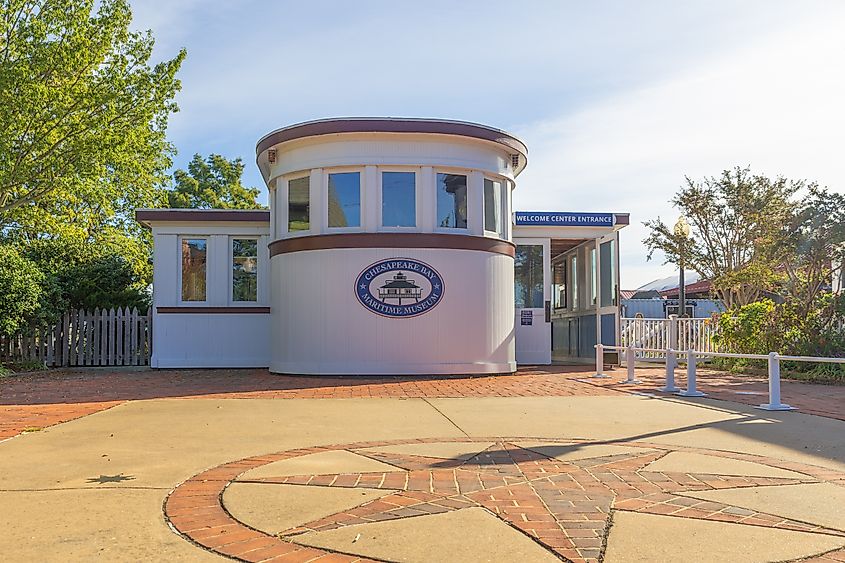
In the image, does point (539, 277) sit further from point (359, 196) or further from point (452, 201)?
point (359, 196)

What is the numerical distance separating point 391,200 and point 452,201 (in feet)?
4.12

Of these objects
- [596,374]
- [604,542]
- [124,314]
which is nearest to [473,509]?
[604,542]

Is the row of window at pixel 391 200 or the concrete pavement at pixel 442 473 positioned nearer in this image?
the concrete pavement at pixel 442 473

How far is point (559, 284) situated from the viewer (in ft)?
73.8

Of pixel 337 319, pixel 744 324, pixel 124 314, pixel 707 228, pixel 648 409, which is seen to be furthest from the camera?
pixel 707 228

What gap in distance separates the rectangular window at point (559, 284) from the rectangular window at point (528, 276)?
3.73 m

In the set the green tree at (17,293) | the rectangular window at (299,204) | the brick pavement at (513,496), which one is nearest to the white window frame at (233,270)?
the rectangular window at (299,204)

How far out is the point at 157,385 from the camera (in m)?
13.2

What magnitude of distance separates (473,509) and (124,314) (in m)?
16.9

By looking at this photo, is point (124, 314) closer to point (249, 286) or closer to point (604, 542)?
point (249, 286)

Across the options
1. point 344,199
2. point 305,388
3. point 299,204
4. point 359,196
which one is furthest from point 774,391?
point 299,204

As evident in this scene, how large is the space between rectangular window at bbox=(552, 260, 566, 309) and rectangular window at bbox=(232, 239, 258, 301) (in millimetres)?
9000

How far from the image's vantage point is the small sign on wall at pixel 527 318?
59.0 ft

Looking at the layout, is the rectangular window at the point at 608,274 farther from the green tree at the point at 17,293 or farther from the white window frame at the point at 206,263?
the green tree at the point at 17,293
